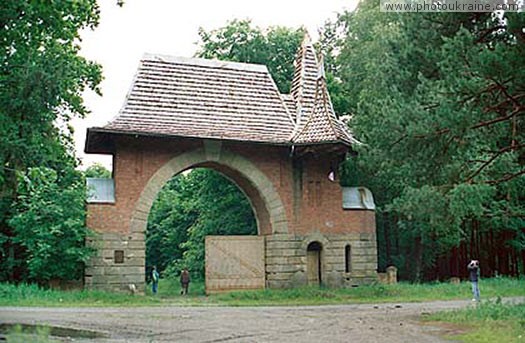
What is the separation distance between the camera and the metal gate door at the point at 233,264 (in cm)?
2353

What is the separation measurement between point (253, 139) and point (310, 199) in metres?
3.25

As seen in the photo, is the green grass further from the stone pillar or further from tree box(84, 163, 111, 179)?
tree box(84, 163, 111, 179)

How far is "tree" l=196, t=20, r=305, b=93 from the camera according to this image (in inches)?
1288

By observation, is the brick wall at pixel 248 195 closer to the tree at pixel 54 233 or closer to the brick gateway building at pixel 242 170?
the brick gateway building at pixel 242 170

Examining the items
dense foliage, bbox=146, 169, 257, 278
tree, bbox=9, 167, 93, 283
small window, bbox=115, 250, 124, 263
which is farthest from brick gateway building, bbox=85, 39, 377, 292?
dense foliage, bbox=146, 169, 257, 278

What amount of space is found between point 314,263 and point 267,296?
11.1 ft

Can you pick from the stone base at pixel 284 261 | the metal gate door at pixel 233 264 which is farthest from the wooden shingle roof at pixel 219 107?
the metal gate door at pixel 233 264

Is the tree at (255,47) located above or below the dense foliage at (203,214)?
above

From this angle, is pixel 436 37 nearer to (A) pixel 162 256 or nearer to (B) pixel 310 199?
(B) pixel 310 199

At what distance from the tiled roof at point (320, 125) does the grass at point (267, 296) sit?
17.1ft

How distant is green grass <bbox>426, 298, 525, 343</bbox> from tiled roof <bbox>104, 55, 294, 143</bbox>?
34.3ft

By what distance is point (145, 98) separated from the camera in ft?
76.5

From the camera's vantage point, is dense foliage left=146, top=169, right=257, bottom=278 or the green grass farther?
dense foliage left=146, top=169, right=257, bottom=278

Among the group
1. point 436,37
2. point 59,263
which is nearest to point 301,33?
point 59,263
